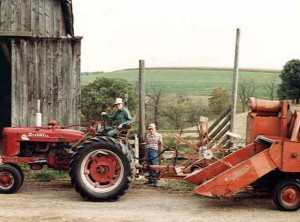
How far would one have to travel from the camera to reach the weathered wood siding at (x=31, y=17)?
16.2 meters

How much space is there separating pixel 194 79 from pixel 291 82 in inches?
807

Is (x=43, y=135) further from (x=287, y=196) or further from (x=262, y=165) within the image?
(x=287, y=196)

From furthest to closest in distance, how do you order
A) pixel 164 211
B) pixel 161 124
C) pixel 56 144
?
pixel 161 124, pixel 56 144, pixel 164 211

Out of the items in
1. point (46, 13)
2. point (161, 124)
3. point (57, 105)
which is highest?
point (46, 13)

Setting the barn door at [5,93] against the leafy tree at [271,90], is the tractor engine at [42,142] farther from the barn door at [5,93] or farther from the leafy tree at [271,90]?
the leafy tree at [271,90]

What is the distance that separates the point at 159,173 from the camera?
11.7 metres

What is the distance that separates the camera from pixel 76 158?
35.3 ft

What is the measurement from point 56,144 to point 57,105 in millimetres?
4469

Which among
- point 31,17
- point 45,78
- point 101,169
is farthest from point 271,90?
point 101,169

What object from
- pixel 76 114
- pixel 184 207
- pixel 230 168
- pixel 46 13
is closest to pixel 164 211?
pixel 184 207

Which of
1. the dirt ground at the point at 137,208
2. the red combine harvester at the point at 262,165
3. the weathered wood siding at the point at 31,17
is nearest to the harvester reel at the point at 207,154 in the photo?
the red combine harvester at the point at 262,165

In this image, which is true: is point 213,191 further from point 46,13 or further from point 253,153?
point 46,13

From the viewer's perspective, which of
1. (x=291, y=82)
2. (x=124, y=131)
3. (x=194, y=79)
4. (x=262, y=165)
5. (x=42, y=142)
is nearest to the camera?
(x=262, y=165)

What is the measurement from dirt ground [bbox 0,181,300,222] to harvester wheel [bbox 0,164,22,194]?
15 cm
